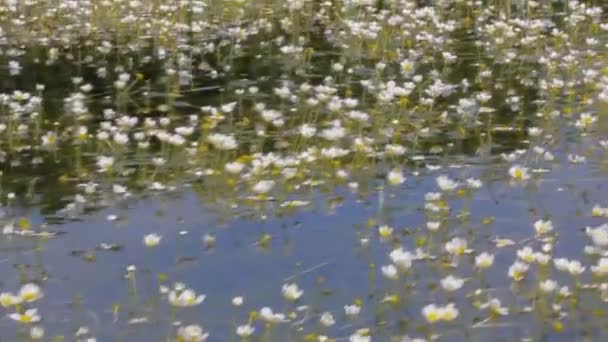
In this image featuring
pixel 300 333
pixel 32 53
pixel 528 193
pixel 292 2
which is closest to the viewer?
pixel 300 333

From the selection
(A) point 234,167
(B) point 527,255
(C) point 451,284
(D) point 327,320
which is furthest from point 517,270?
(A) point 234,167

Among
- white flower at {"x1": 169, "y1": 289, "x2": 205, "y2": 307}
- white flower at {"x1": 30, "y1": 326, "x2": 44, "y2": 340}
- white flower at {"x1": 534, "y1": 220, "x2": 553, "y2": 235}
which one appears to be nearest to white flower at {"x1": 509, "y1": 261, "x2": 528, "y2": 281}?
white flower at {"x1": 534, "y1": 220, "x2": 553, "y2": 235}

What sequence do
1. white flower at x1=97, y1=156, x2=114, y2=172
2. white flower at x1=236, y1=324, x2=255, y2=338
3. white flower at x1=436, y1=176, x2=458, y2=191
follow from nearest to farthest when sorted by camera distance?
white flower at x1=236, y1=324, x2=255, y2=338 → white flower at x1=436, y1=176, x2=458, y2=191 → white flower at x1=97, y1=156, x2=114, y2=172

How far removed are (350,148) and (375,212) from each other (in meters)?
1.30

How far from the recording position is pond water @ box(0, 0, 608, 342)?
5.31m

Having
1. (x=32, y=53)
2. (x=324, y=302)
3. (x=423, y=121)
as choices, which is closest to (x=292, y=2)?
(x=32, y=53)

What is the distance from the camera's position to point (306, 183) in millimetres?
7172

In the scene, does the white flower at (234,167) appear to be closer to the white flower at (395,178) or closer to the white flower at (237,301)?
the white flower at (395,178)

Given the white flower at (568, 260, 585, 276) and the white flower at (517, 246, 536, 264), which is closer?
the white flower at (568, 260, 585, 276)

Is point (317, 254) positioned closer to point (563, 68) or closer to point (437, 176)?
point (437, 176)

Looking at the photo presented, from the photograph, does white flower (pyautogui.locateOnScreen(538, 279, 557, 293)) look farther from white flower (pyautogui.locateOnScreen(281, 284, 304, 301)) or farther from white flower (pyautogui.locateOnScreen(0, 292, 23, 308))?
white flower (pyautogui.locateOnScreen(0, 292, 23, 308))

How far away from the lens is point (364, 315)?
5277mm

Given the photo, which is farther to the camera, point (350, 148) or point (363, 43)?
point (363, 43)

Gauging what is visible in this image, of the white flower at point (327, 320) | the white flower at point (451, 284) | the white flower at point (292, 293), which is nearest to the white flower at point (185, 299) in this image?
the white flower at point (292, 293)
